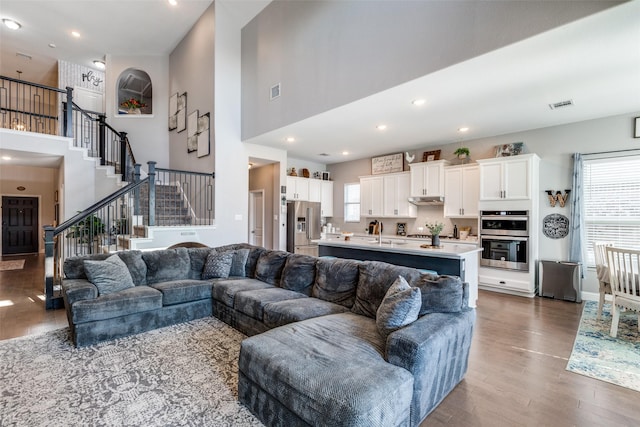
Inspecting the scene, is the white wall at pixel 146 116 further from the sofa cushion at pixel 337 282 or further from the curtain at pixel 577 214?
the curtain at pixel 577 214

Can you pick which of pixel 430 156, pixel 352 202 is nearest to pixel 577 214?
pixel 430 156

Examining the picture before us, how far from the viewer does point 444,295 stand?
2.32 metres

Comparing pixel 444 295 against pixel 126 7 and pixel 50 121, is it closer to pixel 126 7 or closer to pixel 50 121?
pixel 126 7

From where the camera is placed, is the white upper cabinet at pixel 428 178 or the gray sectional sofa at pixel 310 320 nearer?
the gray sectional sofa at pixel 310 320

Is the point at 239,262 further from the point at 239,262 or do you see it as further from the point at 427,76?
the point at 427,76

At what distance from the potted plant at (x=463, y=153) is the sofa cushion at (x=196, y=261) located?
518 centimetres

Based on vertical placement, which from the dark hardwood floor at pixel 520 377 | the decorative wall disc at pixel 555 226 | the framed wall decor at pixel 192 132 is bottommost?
the dark hardwood floor at pixel 520 377

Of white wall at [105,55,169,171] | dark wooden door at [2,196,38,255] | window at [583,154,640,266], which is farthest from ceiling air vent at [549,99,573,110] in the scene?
dark wooden door at [2,196,38,255]

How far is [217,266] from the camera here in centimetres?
427

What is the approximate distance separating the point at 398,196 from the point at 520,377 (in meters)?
5.08

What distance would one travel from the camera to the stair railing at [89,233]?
13.6 feet

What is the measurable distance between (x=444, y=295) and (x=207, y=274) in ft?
10.5

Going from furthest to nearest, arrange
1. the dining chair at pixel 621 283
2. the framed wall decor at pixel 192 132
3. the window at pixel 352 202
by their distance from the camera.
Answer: the window at pixel 352 202 → the framed wall decor at pixel 192 132 → the dining chair at pixel 621 283

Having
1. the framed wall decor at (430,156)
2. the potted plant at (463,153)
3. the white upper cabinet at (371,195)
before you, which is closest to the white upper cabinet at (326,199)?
the white upper cabinet at (371,195)
